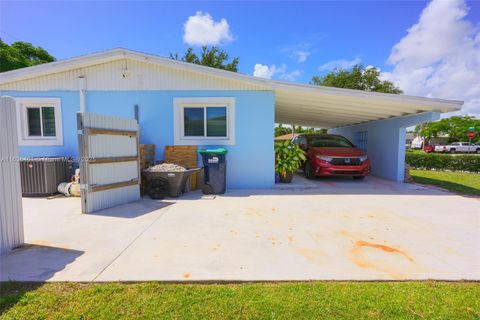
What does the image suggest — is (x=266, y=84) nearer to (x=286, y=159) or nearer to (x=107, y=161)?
(x=286, y=159)

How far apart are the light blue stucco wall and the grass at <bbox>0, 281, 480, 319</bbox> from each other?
5.05 meters

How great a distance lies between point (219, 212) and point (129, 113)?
453cm

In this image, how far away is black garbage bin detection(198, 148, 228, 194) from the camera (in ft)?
21.5

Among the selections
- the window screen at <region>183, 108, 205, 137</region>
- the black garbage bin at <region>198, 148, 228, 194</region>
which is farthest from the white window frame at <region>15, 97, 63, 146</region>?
the black garbage bin at <region>198, 148, 228, 194</region>

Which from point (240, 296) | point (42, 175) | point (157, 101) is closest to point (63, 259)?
point (240, 296)

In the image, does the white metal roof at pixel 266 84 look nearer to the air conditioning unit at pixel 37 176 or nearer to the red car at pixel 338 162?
the red car at pixel 338 162

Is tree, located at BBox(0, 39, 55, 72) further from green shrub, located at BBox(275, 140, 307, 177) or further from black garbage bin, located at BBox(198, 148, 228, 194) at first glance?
green shrub, located at BBox(275, 140, 307, 177)

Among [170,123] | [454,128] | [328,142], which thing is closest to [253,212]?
[170,123]

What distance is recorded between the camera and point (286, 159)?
26.0ft

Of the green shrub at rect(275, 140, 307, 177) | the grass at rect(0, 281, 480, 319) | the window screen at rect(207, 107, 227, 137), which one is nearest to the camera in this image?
the grass at rect(0, 281, 480, 319)

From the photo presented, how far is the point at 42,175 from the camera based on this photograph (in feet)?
20.9

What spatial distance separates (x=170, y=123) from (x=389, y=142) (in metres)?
7.79

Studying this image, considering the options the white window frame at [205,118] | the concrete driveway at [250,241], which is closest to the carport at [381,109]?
the white window frame at [205,118]

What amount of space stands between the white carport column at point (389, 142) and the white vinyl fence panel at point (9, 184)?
9535 mm
